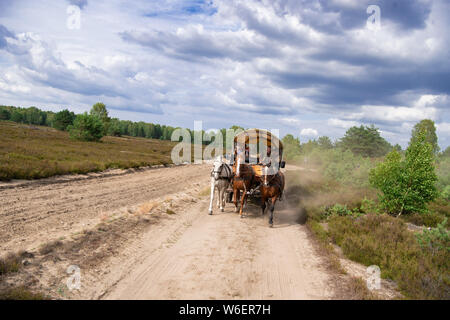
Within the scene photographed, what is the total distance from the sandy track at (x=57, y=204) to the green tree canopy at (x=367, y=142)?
47774 millimetres

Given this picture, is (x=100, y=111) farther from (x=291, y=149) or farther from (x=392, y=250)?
(x=392, y=250)

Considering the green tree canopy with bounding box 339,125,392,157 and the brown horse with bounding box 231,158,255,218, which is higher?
the green tree canopy with bounding box 339,125,392,157

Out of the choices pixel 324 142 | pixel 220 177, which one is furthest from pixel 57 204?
pixel 324 142

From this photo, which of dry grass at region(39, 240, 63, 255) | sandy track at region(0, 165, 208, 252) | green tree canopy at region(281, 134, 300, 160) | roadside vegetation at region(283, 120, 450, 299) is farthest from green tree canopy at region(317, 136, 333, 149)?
dry grass at region(39, 240, 63, 255)

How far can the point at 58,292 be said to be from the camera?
524 cm

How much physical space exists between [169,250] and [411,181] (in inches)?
416

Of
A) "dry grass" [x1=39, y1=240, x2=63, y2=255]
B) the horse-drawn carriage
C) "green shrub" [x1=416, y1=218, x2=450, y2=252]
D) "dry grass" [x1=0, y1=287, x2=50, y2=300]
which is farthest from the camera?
the horse-drawn carriage

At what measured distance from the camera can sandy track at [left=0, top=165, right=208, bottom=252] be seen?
8250 mm

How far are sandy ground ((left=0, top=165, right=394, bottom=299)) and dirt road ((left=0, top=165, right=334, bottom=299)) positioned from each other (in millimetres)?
A: 21

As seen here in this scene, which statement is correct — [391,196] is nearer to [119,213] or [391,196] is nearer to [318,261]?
[318,261]

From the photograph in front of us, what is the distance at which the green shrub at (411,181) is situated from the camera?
12.0 m

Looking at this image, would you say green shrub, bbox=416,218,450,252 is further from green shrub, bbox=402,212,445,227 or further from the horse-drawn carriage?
the horse-drawn carriage

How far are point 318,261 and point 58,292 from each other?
619 cm
